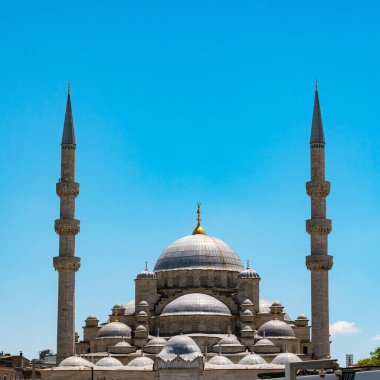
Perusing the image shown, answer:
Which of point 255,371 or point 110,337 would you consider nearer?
point 255,371

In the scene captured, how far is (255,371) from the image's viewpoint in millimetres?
56281

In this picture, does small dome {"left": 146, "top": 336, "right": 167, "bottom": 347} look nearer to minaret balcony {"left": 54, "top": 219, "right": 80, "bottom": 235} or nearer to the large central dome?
the large central dome

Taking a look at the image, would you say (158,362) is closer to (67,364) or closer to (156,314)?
(67,364)

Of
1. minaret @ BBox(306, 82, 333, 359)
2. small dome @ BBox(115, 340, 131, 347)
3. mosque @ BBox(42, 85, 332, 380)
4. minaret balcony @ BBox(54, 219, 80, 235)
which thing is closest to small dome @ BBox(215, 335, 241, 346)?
mosque @ BBox(42, 85, 332, 380)

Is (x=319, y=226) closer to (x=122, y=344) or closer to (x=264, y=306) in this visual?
(x=264, y=306)

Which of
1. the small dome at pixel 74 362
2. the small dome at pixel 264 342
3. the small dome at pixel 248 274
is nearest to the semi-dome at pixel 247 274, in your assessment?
the small dome at pixel 248 274

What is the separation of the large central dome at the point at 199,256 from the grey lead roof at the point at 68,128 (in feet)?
40.4

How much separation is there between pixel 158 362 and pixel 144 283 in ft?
42.1

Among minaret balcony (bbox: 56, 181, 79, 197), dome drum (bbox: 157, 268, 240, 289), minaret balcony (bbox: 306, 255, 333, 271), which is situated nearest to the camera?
minaret balcony (bbox: 306, 255, 333, 271)

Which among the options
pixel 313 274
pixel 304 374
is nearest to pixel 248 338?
pixel 313 274

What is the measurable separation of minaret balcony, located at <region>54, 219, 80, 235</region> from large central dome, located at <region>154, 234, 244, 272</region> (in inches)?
421

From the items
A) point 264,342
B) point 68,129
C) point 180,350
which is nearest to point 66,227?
point 68,129

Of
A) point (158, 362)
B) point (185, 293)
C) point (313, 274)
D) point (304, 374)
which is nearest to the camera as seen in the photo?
point (304, 374)

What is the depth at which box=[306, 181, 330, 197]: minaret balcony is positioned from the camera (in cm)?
6084
